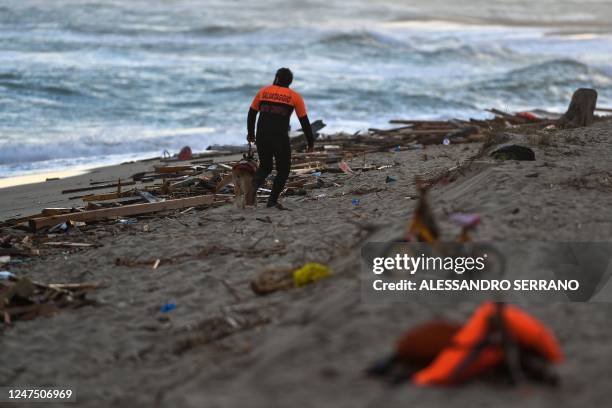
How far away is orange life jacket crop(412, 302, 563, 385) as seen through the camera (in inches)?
170

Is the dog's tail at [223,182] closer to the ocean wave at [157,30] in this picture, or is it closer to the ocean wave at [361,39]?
the ocean wave at [157,30]

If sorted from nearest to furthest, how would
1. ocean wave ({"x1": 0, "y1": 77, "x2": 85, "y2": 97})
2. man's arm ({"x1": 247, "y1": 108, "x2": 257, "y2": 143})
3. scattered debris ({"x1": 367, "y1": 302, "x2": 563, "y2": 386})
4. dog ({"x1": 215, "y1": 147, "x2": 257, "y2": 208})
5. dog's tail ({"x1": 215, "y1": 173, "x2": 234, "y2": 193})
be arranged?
1. scattered debris ({"x1": 367, "y1": 302, "x2": 563, "y2": 386})
2. man's arm ({"x1": 247, "y1": 108, "x2": 257, "y2": 143})
3. dog ({"x1": 215, "y1": 147, "x2": 257, "y2": 208})
4. dog's tail ({"x1": 215, "y1": 173, "x2": 234, "y2": 193})
5. ocean wave ({"x1": 0, "y1": 77, "x2": 85, "y2": 97})

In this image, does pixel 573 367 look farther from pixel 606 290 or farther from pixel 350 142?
pixel 350 142

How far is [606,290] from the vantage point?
6.50 m

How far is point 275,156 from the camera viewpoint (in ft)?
34.7

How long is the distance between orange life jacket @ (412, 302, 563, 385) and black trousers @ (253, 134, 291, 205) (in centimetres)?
622

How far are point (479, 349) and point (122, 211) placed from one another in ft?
23.0

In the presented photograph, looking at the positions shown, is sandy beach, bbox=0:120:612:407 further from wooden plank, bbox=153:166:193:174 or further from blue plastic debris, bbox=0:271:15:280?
wooden plank, bbox=153:166:193:174

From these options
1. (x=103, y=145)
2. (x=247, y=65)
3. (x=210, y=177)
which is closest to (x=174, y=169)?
(x=210, y=177)

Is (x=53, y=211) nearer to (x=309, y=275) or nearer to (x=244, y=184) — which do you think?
(x=244, y=184)

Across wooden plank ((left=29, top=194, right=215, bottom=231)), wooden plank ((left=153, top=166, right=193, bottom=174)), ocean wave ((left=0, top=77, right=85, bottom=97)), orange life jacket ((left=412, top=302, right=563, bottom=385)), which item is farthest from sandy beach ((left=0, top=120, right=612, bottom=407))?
ocean wave ((left=0, top=77, right=85, bottom=97))

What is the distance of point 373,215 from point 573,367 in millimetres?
5261

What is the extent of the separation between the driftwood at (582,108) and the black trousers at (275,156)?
706cm

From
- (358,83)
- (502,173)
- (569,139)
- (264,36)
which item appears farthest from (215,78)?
(502,173)
